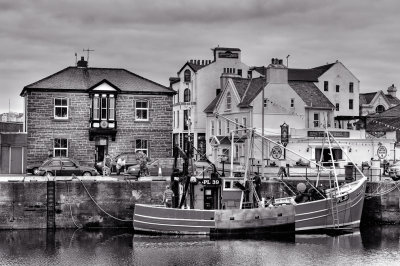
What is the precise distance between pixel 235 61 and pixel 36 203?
1693 inches

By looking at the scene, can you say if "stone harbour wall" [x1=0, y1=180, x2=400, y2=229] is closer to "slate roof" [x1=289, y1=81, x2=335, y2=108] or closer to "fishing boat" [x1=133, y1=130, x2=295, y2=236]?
"fishing boat" [x1=133, y1=130, x2=295, y2=236]

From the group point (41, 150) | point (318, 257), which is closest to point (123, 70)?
point (41, 150)

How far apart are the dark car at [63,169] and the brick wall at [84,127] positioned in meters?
6.47

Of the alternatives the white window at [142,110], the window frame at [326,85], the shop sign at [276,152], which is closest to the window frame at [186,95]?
the window frame at [326,85]

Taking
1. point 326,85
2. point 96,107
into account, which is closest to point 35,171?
point 96,107

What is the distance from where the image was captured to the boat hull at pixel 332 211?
37938mm

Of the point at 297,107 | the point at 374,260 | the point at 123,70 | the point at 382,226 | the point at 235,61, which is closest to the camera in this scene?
the point at 374,260

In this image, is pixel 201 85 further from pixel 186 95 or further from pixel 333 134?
pixel 333 134

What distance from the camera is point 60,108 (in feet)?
167

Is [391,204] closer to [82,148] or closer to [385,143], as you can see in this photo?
[385,143]

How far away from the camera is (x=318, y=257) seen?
3269 centimetres

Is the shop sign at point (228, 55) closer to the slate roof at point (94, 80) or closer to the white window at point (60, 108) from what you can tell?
the slate roof at point (94, 80)

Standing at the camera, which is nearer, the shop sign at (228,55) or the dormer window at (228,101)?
the dormer window at (228,101)

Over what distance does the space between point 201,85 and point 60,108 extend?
92.4ft
